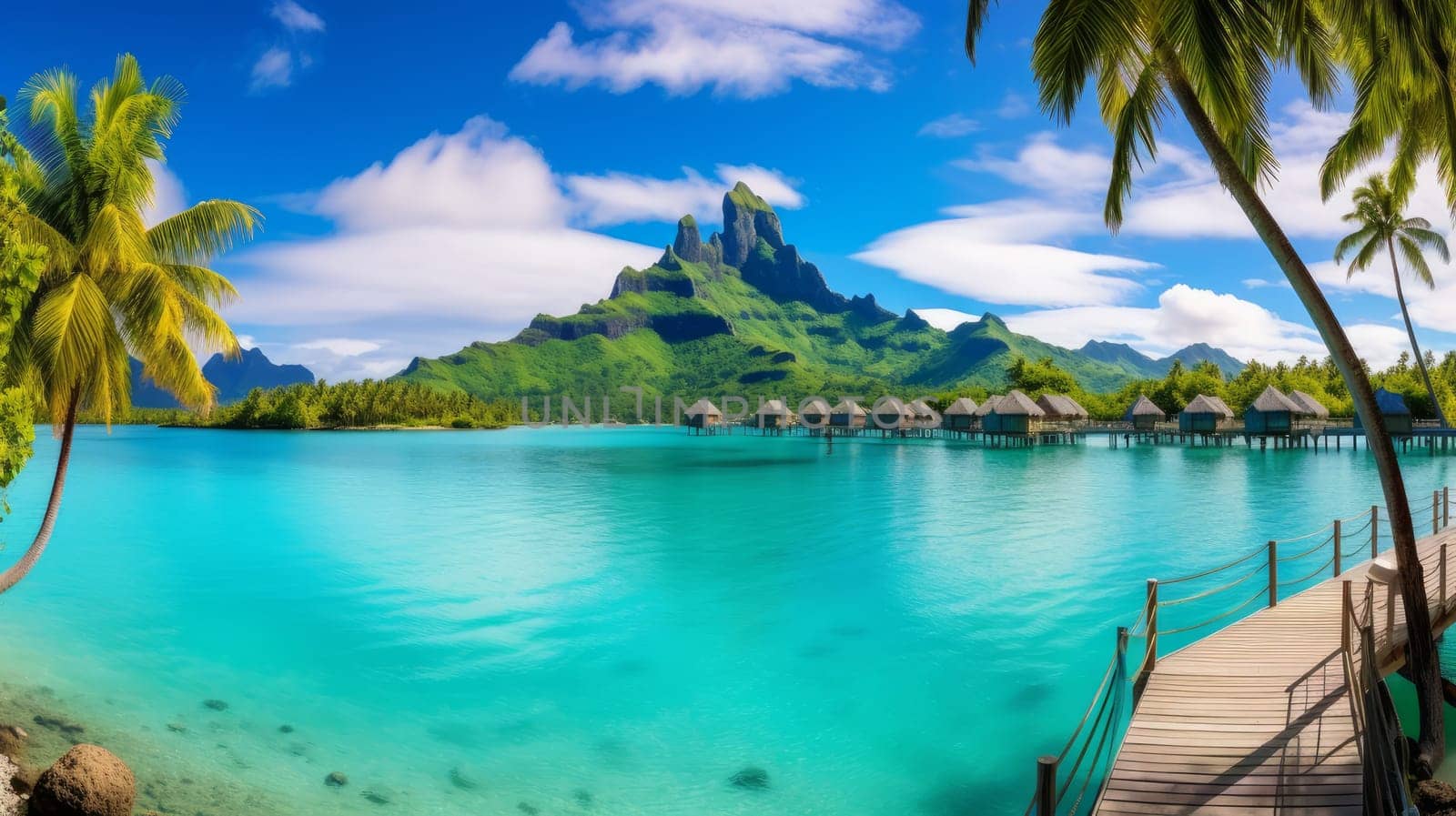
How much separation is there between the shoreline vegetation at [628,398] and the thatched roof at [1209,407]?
7138mm

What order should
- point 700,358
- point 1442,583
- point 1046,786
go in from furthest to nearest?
point 700,358
point 1442,583
point 1046,786

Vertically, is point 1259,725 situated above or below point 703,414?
below

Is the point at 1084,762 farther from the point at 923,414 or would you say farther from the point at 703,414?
the point at 703,414

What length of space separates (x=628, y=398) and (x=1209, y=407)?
11750cm

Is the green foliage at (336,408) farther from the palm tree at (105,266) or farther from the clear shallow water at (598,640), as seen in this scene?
the palm tree at (105,266)

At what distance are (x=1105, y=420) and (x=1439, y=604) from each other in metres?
71.3

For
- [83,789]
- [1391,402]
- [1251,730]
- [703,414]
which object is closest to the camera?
[1251,730]

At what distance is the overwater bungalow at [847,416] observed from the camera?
70.7 meters

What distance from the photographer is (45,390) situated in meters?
7.65

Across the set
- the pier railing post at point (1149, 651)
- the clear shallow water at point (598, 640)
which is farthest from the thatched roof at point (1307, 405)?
the pier railing post at point (1149, 651)

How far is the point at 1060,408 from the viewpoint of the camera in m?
58.8

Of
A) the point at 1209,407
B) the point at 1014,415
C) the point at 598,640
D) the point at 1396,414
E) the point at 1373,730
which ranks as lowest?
the point at 598,640

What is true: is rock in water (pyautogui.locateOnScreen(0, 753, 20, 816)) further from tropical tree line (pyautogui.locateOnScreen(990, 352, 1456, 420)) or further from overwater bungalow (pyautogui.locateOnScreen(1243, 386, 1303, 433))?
tropical tree line (pyautogui.locateOnScreen(990, 352, 1456, 420))

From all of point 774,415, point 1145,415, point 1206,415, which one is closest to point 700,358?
point 774,415
